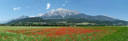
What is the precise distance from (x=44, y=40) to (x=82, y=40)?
4.81 m

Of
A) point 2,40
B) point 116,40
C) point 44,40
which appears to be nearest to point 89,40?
point 116,40

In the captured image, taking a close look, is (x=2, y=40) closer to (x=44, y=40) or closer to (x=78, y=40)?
(x=44, y=40)

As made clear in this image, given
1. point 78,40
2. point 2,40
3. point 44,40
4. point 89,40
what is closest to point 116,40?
point 89,40

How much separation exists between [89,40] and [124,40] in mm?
4324

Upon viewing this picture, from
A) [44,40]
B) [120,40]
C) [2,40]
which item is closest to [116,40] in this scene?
[120,40]

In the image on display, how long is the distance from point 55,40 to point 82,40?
3378 mm

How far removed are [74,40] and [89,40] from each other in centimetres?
188

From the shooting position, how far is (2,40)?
15289mm

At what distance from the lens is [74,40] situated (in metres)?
15.9

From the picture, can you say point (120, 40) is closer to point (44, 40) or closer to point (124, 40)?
→ point (124, 40)

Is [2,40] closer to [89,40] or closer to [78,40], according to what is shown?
[78,40]

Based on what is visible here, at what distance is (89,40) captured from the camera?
15.8 m

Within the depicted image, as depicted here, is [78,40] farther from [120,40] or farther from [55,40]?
[120,40]

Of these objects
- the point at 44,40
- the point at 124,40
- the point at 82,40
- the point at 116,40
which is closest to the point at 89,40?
the point at 82,40
